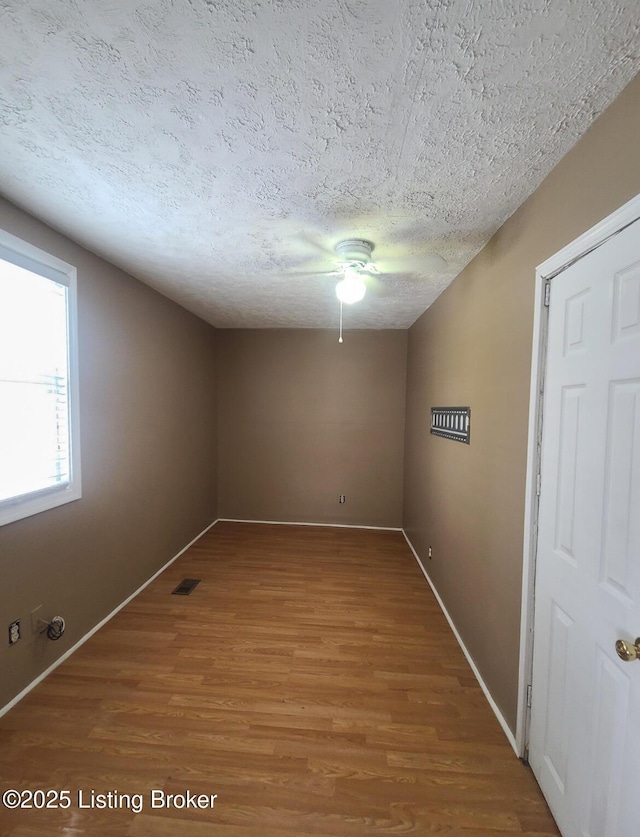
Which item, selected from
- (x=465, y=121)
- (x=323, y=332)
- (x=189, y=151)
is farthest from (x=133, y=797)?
(x=323, y=332)

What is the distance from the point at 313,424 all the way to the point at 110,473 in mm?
2456

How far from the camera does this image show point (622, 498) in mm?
965

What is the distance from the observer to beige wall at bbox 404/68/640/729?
1.07 metres

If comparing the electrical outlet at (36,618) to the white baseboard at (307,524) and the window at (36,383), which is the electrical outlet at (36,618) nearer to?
the window at (36,383)

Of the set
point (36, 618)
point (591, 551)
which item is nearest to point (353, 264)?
point (591, 551)

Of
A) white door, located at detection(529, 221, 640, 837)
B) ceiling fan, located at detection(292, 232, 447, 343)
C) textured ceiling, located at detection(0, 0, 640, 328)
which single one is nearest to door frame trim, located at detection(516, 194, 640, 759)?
white door, located at detection(529, 221, 640, 837)

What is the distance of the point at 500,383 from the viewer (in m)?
1.72

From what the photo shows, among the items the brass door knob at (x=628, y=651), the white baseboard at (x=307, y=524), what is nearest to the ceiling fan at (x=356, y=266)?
the brass door knob at (x=628, y=651)

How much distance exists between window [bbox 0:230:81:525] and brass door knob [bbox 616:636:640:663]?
95.8 inches

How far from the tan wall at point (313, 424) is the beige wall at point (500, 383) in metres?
1.54

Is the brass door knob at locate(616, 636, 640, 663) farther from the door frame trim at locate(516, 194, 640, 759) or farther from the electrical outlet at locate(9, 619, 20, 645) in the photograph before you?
the electrical outlet at locate(9, 619, 20, 645)

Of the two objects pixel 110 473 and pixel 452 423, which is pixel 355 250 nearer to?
pixel 452 423

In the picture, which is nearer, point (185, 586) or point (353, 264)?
point (353, 264)

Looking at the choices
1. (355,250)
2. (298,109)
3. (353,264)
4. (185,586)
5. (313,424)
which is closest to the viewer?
(298,109)
